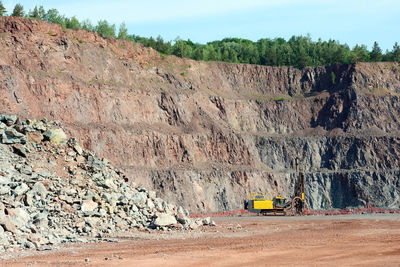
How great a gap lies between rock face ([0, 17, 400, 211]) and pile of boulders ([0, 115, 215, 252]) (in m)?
21.3

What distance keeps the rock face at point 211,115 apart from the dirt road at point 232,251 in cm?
3134

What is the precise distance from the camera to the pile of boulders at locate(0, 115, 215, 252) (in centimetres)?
2872

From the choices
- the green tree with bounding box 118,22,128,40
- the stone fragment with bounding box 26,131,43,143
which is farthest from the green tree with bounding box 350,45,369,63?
the stone fragment with bounding box 26,131,43,143

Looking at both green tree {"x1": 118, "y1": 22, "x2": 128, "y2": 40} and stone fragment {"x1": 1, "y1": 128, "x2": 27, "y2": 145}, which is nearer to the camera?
stone fragment {"x1": 1, "y1": 128, "x2": 27, "y2": 145}

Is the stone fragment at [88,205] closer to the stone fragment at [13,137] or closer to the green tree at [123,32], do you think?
the stone fragment at [13,137]

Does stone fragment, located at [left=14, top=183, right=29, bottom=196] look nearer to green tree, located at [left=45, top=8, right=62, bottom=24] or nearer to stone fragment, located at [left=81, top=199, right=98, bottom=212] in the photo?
stone fragment, located at [left=81, top=199, right=98, bottom=212]

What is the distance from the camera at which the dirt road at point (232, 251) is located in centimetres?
2198

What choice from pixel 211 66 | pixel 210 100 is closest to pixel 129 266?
pixel 210 100

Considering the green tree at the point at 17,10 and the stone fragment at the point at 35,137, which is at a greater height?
the green tree at the point at 17,10

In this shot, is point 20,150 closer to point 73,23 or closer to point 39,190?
point 39,190

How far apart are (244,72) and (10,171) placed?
6368 centimetres

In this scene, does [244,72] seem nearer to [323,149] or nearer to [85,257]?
[323,149]

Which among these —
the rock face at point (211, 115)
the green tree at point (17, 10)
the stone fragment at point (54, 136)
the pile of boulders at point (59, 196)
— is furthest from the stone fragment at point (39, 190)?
the green tree at point (17, 10)

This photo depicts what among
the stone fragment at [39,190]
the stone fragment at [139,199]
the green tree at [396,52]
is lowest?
the stone fragment at [139,199]
